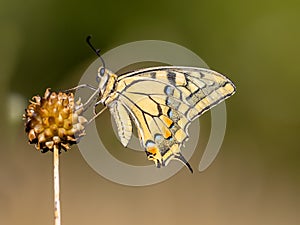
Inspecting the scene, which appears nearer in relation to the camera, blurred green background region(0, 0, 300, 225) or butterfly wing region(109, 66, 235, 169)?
butterfly wing region(109, 66, 235, 169)

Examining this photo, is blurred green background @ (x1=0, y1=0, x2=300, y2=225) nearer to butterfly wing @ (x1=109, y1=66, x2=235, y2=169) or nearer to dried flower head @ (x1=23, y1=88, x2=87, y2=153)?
butterfly wing @ (x1=109, y1=66, x2=235, y2=169)

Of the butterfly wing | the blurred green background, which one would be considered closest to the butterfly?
the butterfly wing

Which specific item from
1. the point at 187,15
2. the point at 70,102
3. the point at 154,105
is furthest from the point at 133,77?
the point at 187,15

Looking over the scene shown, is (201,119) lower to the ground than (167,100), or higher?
higher

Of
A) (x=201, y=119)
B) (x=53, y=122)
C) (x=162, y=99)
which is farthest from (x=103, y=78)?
(x=201, y=119)

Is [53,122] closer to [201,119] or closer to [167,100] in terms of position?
[167,100]

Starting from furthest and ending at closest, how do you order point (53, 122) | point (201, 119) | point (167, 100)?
point (201, 119), point (167, 100), point (53, 122)
